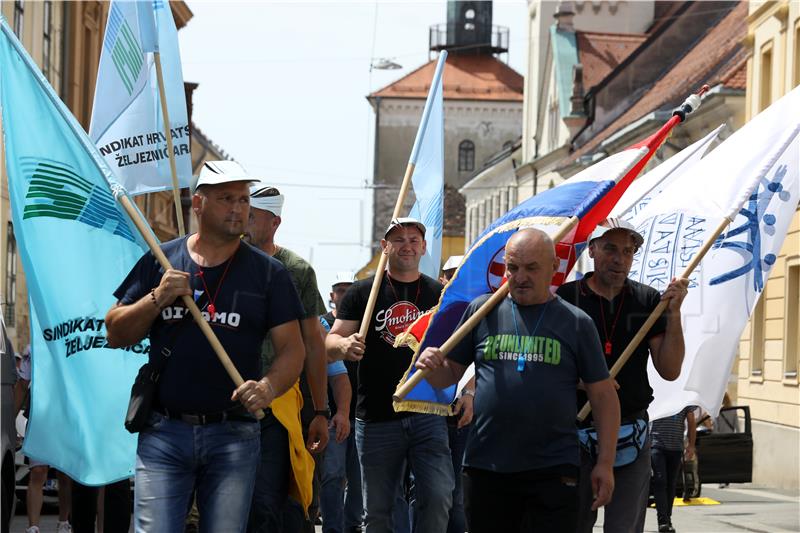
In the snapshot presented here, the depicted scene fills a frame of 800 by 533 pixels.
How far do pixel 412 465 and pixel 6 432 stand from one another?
116 inches

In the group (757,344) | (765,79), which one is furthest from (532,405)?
(765,79)

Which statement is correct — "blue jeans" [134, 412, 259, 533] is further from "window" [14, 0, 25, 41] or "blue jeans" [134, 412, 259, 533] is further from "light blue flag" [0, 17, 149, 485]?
"window" [14, 0, 25, 41]

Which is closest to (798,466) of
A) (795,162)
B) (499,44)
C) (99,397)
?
(795,162)

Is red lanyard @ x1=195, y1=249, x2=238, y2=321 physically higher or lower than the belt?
higher

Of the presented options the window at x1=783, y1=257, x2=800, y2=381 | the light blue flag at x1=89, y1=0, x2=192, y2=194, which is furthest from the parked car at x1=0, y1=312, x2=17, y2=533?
the window at x1=783, y1=257, x2=800, y2=381

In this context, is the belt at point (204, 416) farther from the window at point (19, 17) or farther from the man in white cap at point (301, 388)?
the window at point (19, 17)

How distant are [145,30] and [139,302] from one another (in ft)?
A: 15.3

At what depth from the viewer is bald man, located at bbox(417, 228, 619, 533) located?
22.5 ft

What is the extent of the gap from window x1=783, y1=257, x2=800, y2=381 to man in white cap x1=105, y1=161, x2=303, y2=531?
18117 mm

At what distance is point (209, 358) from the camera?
257 inches

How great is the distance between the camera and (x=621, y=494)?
26.2 feet

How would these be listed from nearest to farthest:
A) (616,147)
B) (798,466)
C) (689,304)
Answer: (689,304) < (798,466) < (616,147)

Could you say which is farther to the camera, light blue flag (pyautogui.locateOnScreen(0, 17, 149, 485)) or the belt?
light blue flag (pyautogui.locateOnScreen(0, 17, 149, 485))

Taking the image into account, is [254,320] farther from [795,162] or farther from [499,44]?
[499,44]
